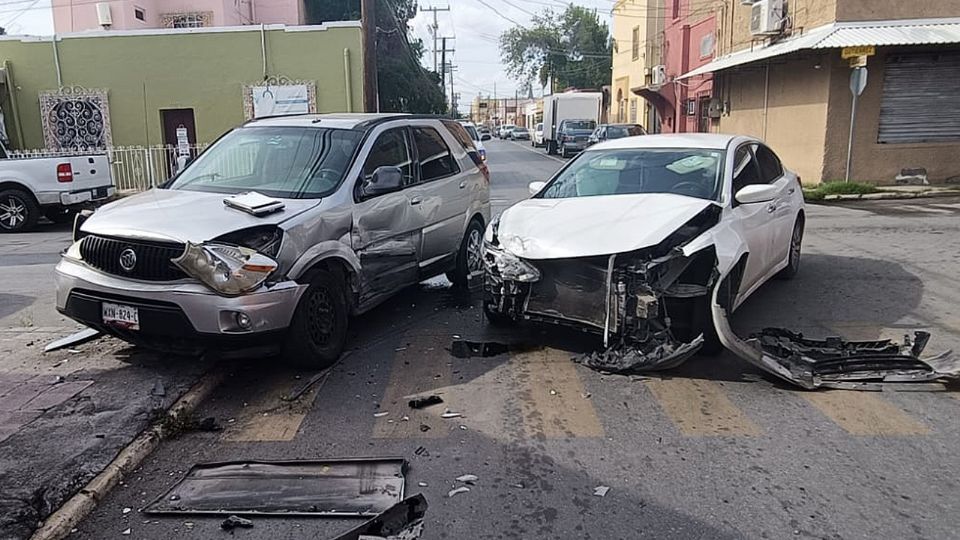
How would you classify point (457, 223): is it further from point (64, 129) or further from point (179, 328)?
point (64, 129)

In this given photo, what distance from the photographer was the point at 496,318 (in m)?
6.77

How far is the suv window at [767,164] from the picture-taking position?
776cm

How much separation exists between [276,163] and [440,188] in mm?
1822

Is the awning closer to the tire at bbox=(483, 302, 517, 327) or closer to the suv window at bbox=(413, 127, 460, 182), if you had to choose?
the suv window at bbox=(413, 127, 460, 182)

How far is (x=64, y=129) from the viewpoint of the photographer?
864 inches

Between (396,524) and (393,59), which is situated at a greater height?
(393,59)

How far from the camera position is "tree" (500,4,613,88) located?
77.2 meters

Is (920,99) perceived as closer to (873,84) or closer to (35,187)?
(873,84)

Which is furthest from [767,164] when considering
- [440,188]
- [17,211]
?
[17,211]

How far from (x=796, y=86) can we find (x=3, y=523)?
19928mm

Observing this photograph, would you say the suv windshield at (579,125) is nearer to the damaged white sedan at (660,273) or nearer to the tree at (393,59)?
the tree at (393,59)

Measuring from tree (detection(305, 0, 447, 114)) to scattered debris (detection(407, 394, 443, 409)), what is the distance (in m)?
27.2

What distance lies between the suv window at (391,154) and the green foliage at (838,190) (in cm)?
1243

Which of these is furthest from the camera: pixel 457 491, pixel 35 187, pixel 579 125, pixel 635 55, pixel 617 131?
pixel 635 55
